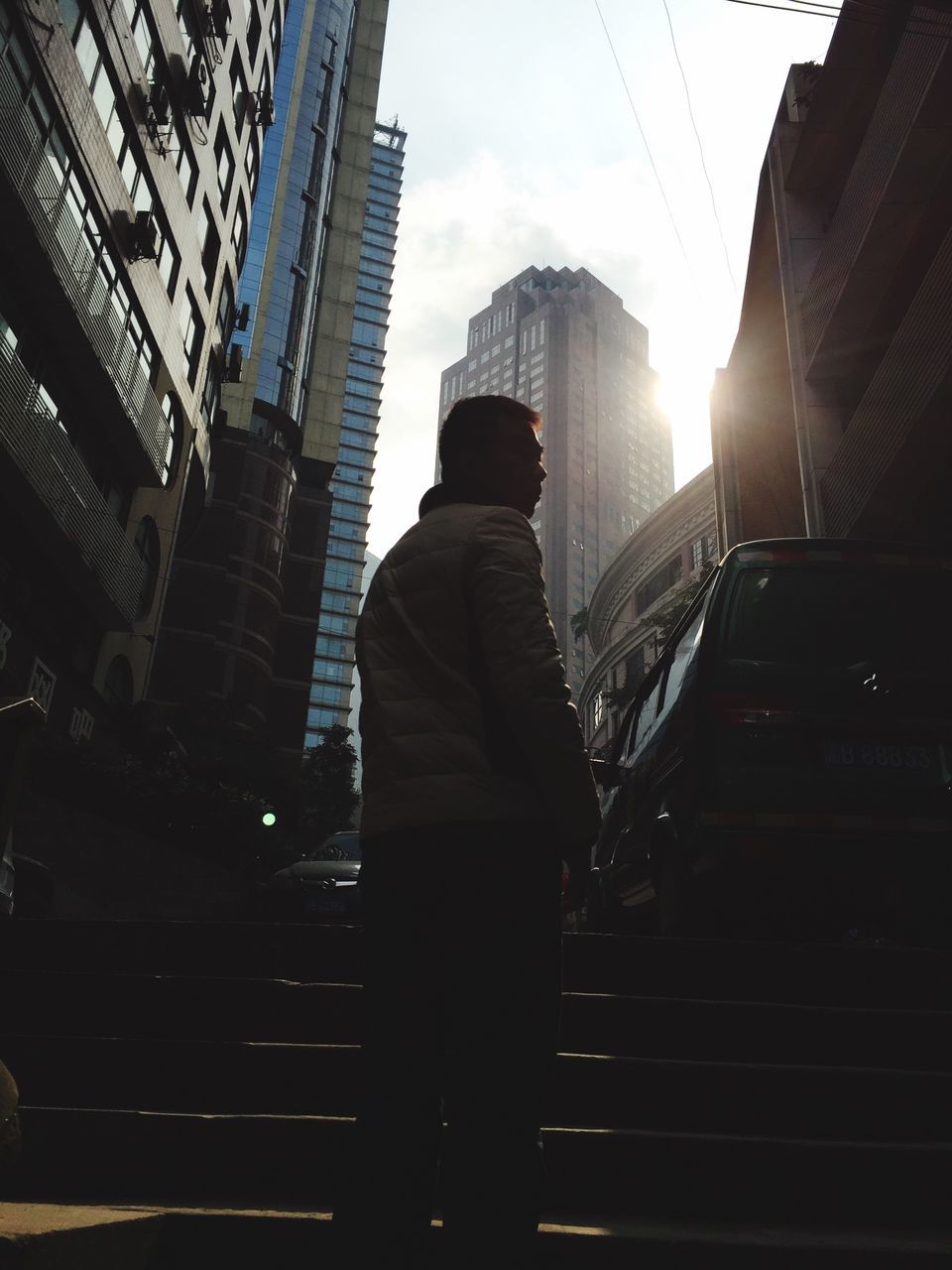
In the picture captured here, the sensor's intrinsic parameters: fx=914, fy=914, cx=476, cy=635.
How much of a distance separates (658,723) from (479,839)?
3515 millimetres

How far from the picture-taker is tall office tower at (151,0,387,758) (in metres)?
63.0

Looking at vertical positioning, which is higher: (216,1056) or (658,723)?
(658,723)

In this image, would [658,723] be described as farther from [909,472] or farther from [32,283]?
[32,283]

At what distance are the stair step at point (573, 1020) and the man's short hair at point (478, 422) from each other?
226 centimetres

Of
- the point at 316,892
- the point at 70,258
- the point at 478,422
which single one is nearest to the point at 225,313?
the point at 70,258

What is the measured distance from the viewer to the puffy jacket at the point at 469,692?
184 centimetres

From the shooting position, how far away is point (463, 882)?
1772mm

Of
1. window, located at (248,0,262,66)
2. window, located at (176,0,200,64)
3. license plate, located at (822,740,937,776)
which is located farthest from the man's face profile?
window, located at (248,0,262,66)

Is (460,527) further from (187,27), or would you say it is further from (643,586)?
(643,586)

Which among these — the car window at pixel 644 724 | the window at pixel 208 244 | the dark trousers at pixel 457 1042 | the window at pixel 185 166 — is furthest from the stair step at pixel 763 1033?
the window at pixel 208 244

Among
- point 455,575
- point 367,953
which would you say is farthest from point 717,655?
point 367,953

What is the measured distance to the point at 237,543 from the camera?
65.2 metres

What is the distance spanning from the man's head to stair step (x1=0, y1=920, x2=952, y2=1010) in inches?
96.6

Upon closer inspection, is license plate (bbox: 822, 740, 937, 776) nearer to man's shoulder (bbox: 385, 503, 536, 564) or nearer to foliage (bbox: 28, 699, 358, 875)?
man's shoulder (bbox: 385, 503, 536, 564)
